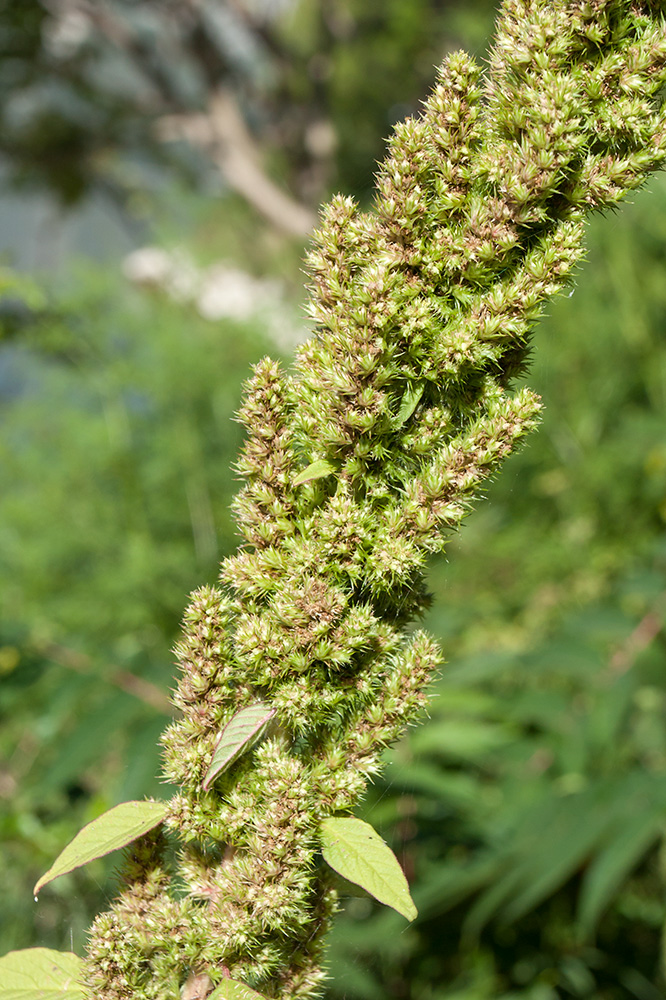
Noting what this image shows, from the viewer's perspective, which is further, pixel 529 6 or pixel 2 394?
pixel 2 394

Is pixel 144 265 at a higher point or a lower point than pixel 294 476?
higher

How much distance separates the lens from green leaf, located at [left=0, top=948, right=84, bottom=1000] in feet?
2.60

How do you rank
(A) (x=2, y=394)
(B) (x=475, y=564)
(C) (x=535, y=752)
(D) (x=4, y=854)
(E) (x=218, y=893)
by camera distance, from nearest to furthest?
(E) (x=218, y=893), (D) (x=4, y=854), (C) (x=535, y=752), (B) (x=475, y=564), (A) (x=2, y=394)

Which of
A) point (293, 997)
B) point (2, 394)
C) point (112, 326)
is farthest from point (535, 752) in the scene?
point (2, 394)

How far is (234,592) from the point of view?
0.88m

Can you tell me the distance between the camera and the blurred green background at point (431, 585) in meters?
2.08

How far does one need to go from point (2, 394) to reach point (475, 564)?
12.2 feet

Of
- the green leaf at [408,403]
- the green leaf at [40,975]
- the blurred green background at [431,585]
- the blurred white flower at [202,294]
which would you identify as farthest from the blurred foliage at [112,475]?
the green leaf at [408,403]

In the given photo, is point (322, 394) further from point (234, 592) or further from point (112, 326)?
point (112, 326)

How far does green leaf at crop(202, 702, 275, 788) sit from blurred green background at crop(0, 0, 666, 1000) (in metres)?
0.58

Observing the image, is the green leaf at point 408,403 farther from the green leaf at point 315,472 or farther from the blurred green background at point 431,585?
the blurred green background at point 431,585

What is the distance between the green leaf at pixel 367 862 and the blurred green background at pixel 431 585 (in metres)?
0.64

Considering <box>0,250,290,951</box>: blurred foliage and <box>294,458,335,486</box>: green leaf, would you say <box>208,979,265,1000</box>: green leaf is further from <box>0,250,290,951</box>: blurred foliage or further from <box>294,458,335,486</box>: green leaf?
<box>0,250,290,951</box>: blurred foliage

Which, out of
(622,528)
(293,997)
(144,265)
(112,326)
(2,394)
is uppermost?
(144,265)
